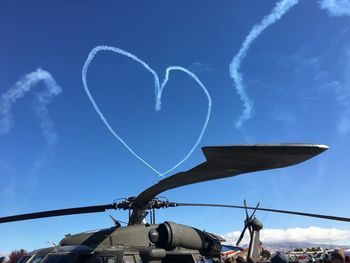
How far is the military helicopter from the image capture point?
7.19 meters

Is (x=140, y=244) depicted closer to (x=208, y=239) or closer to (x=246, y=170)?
(x=208, y=239)

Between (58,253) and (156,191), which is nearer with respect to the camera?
(58,253)

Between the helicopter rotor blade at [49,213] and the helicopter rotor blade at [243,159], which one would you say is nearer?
the helicopter rotor blade at [243,159]

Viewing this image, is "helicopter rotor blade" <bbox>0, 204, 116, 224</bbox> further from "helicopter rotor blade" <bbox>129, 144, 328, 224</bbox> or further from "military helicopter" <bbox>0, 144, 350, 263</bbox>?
"helicopter rotor blade" <bbox>129, 144, 328, 224</bbox>

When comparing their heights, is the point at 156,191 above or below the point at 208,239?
above

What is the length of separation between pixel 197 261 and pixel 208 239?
1.14m

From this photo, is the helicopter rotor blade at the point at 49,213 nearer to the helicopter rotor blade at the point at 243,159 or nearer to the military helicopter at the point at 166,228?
the military helicopter at the point at 166,228

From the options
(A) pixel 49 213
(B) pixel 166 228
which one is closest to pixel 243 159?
(B) pixel 166 228

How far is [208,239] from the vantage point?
11695mm

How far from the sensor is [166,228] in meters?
10.5

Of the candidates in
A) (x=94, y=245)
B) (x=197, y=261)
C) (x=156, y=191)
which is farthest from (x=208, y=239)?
(x=94, y=245)

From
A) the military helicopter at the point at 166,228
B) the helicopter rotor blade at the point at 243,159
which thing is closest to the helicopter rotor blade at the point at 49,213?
the military helicopter at the point at 166,228

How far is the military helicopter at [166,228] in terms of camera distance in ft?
23.6

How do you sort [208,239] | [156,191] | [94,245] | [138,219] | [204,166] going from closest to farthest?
[204,166] < [94,245] < [156,191] < [208,239] < [138,219]
